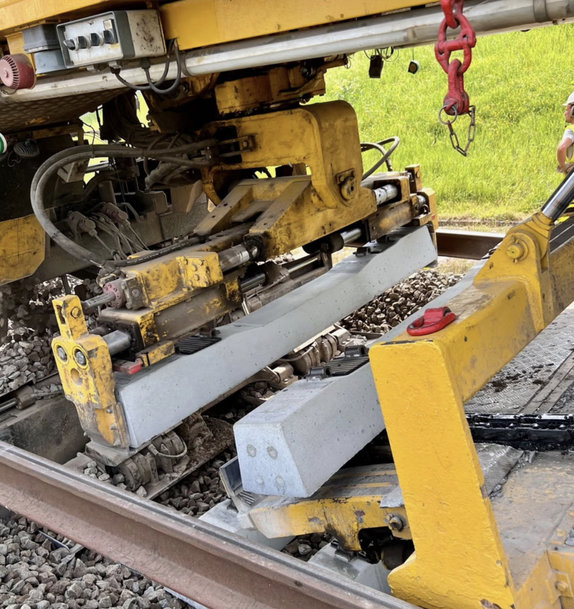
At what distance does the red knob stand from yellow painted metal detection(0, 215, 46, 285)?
160 centimetres

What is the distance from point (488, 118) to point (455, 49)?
328 inches

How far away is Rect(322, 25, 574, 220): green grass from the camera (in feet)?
26.3

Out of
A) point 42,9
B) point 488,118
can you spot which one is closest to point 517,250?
point 42,9

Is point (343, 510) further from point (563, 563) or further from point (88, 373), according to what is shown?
point (88, 373)

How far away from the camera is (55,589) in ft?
10.2

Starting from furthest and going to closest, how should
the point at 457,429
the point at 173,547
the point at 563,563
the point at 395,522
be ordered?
the point at 173,547, the point at 395,522, the point at 563,563, the point at 457,429

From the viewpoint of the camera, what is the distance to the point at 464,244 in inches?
226

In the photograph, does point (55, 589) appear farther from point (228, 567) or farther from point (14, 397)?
point (14, 397)

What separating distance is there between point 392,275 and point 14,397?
2.45m

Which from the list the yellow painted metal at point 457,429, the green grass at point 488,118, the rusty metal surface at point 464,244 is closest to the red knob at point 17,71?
the yellow painted metal at point 457,429

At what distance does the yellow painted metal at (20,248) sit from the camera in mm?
4754

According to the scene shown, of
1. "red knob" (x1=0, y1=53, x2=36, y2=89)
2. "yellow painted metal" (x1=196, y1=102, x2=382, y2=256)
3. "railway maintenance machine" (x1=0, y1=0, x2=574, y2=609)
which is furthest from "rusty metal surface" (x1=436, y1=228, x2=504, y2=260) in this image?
"red knob" (x1=0, y1=53, x2=36, y2=89)

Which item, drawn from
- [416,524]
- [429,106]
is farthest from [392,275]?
[429,106]

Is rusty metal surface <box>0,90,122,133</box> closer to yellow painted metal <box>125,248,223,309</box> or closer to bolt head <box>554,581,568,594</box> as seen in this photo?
yellow painted metal <box>125,248,223,309</box>
